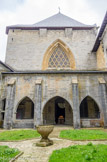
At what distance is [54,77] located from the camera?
13023 mm

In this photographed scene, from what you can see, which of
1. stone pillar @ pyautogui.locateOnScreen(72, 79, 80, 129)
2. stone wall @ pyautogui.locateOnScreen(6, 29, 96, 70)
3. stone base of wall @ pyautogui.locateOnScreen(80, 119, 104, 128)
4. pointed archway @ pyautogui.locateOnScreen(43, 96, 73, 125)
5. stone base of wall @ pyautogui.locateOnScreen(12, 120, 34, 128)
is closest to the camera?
stone pillar @ pyautogui.locateOnScreen(72, 79, 80, 129)

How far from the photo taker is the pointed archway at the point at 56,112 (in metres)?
14.5

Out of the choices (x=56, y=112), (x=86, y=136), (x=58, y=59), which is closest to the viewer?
(x=86, y=136)

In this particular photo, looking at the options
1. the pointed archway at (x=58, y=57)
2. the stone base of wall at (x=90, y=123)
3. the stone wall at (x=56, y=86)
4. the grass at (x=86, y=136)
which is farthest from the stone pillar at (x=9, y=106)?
the pointed archway at (x=58, y=57)

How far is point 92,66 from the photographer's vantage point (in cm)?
1814

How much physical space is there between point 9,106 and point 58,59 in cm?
1047

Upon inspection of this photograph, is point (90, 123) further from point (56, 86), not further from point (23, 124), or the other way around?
point (23, 124)

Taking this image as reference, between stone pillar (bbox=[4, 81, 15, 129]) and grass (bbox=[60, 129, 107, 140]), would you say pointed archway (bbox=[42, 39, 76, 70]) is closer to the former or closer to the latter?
stone pillar (bbox=[4, 81, 15, 129])

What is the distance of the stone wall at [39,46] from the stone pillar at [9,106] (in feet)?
20.9

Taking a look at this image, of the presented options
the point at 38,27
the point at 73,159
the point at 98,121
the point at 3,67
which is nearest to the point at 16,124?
the point at 3,67

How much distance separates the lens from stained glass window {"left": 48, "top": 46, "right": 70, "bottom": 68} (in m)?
18.6

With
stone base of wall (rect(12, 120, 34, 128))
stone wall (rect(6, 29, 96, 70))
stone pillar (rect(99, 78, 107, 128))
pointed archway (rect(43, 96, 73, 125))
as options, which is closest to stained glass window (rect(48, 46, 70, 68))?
stone wall (rect(6, 29, 96, 70))

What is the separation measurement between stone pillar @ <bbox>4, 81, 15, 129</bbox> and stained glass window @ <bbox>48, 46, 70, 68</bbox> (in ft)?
25.6

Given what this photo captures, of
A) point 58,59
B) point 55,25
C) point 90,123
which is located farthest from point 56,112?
point 55,25
